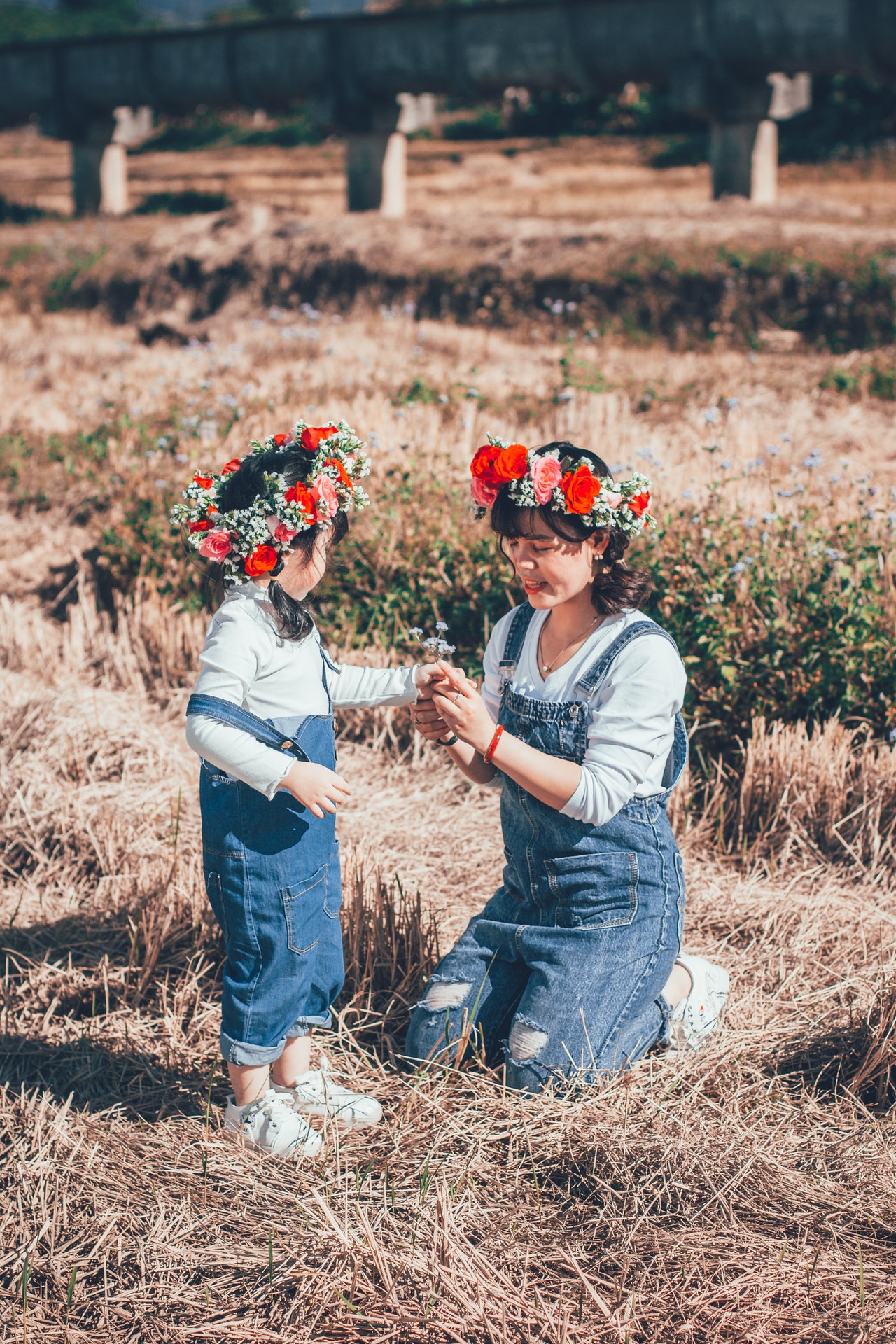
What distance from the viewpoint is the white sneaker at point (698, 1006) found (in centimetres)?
290

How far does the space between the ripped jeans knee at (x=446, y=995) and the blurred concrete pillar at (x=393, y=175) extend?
17.2 m

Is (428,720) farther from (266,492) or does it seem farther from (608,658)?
(266,492)

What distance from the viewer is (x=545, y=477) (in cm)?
256

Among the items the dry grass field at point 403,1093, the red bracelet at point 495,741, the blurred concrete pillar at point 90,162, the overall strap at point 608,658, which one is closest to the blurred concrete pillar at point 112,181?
the blurred concrete pillar at point 90,162

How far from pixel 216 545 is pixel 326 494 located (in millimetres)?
256

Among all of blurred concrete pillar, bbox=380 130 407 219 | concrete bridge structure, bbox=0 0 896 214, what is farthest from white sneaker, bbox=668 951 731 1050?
blurred concrete pillar, bbox=380 130 407 219

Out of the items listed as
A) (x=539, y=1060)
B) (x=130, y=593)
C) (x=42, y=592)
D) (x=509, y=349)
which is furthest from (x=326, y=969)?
(x=509, y=349)

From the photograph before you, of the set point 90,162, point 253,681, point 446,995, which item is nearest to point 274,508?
point 253,681

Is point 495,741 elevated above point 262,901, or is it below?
above

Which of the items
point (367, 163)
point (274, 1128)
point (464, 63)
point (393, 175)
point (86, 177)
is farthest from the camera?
point (86, 177)

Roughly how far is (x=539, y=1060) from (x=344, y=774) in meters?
1.86

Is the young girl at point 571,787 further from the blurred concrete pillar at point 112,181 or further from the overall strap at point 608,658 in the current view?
the blurred concrete pillar at point 112,181

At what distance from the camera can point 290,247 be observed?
13891mm

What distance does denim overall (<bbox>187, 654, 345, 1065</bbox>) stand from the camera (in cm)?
251
